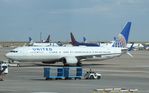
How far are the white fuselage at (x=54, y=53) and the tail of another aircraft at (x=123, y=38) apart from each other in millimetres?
6598

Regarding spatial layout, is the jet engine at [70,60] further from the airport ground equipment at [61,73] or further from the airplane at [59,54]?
the airport ground equipment at [61,73]

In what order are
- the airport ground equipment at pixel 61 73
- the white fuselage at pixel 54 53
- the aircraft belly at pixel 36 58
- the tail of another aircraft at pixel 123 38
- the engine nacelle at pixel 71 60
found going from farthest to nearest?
1. the tail of another aircraft at pixel 123 38
2. the engine nacelle at pixel 71 60
3. the white fuselage at pixel 54 53
4. the aircraft belly at pixel 36 58
5. the airport ground equipment at pixel 61 73

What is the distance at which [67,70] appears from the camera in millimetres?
48406

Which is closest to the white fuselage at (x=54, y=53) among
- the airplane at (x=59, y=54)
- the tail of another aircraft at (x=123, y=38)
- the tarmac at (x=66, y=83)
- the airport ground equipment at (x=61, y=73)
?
the airplane at (x=59, y=54)

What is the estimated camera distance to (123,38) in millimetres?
88500

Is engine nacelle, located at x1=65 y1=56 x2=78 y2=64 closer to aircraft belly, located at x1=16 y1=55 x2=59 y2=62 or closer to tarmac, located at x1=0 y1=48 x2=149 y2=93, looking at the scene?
aircraft belly, located at x1=16 y1=55 x2=59 y2=62

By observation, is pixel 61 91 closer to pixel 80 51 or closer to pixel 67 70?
pixel 67 70

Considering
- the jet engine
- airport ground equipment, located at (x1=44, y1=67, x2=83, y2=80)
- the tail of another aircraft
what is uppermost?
the tail of another aircraft

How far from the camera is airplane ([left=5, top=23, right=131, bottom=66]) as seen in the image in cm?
7238

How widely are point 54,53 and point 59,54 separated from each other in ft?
2.71

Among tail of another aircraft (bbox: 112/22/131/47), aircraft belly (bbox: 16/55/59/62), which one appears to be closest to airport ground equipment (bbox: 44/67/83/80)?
aircraft belly (bbox: 16/55/59/62)

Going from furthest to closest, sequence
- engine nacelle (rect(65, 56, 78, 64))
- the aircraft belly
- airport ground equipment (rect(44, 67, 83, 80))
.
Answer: engine nacelle (rect(65, 56, 78, 64)), the aircraft belly, airport ground equipment (rect(44, 67, 83, 80))

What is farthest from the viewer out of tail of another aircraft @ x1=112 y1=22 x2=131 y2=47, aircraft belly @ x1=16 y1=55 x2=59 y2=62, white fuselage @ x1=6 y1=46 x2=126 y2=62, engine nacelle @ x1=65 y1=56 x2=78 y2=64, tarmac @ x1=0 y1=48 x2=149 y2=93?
tail of another aircraft @ x1=112 y1=22 x2=131 y2=47

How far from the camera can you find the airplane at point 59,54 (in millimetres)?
72375
